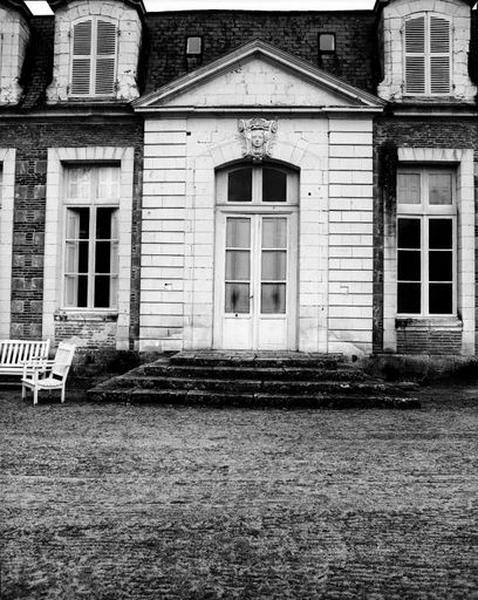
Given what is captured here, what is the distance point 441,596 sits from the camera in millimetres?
2527

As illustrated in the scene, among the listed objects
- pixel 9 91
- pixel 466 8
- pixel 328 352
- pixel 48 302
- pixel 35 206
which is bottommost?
pixel 328 352

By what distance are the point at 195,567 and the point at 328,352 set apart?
7.93 m

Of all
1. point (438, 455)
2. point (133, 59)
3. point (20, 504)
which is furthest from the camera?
point (133, 59)

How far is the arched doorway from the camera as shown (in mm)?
10898

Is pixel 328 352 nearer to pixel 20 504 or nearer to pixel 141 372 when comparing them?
pixel 141 372

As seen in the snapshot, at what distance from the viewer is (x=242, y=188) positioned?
11.2 m

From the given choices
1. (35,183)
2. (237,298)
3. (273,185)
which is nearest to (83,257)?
(35,183)

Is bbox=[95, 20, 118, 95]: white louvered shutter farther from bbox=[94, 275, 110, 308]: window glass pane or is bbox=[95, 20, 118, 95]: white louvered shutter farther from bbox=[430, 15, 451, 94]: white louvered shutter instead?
bbox=[430, 15, 451, 94]: white louvered shutter

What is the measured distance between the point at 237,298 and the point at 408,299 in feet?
10.5

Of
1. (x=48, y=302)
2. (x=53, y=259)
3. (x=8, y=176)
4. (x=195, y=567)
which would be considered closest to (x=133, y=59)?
(x=8, y=176)

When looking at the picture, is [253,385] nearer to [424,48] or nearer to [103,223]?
[103,223]

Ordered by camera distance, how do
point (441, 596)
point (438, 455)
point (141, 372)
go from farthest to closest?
point (141, 372)
point (438, 455)
point (441, 596)

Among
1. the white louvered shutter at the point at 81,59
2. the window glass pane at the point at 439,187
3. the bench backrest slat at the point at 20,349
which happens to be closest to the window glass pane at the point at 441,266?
the window glass pane at the point at 439,187

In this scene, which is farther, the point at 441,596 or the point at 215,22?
the point at 215,22
